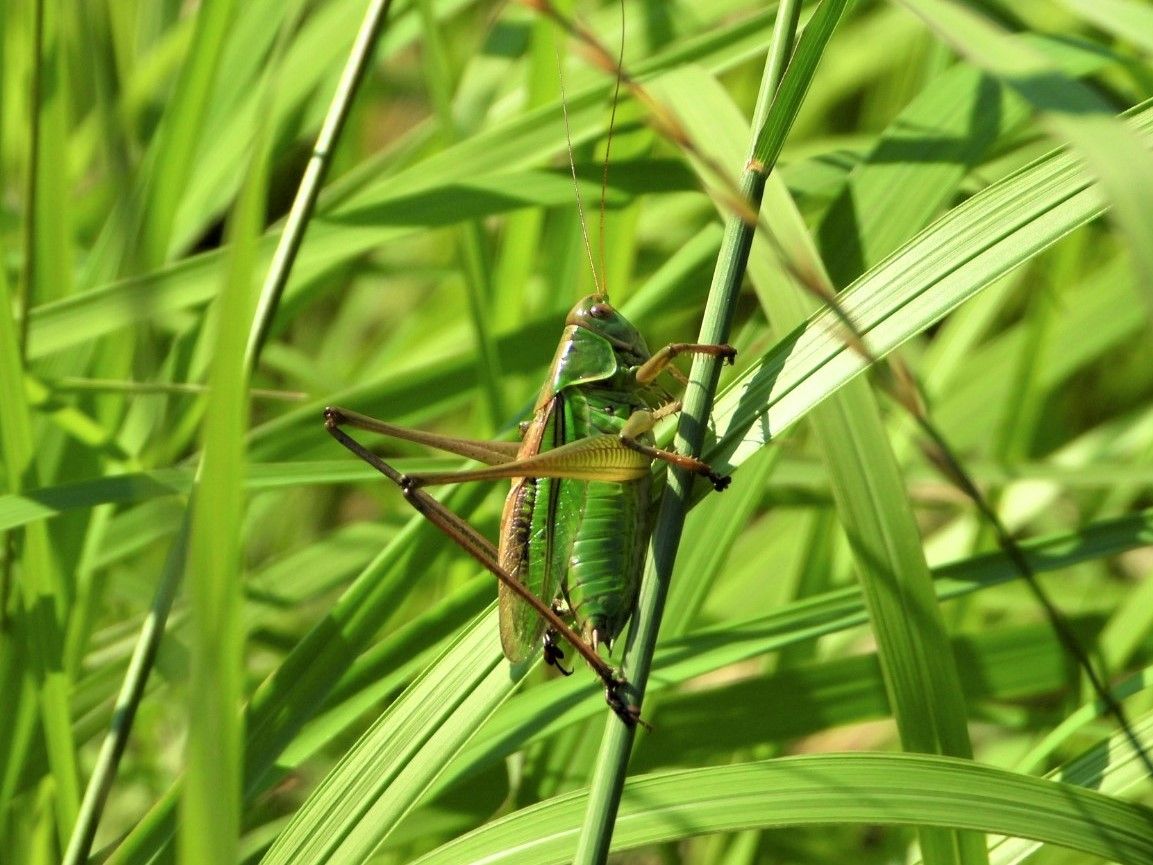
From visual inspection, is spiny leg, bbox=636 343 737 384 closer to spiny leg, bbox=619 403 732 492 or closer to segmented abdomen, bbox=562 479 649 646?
spiny leg, bbox=619 403 732 492

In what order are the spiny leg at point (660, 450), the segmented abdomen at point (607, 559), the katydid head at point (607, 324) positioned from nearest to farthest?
the spiny leg at point (660, 450) < the segmented abdomen at point (607, 559) < the katydid head at point (607, 324)

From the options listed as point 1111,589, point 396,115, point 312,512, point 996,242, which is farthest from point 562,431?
point 396,115

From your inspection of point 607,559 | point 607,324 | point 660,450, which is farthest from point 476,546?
point 607,324

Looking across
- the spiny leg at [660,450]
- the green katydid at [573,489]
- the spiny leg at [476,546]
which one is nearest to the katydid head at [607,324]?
the green katydid at [573,489]

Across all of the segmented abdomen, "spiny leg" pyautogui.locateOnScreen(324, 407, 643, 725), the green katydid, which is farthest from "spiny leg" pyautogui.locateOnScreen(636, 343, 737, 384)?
"spiny leg" pyautogui.locateOnScreen(324, 407, 643, 725)

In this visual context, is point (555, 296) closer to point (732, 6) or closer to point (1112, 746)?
point (732, 6)

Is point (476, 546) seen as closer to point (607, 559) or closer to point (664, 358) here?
point (607, 559)

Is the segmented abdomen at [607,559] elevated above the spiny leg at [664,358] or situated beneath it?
situated beneath

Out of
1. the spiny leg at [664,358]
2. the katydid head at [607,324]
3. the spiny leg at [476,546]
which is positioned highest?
the katydid head at [607,324]

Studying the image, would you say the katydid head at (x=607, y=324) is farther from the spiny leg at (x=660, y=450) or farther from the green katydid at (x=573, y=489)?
the spiny leg at (x=660, y=450)
